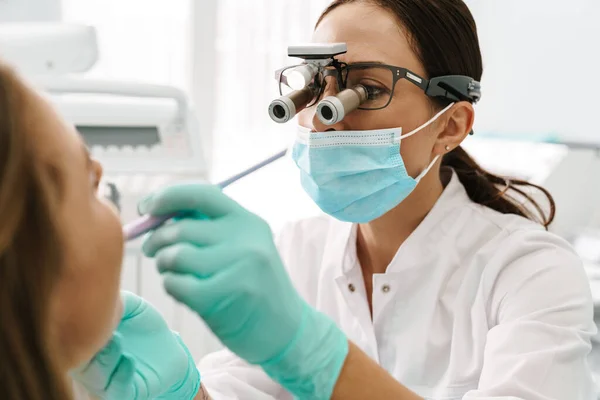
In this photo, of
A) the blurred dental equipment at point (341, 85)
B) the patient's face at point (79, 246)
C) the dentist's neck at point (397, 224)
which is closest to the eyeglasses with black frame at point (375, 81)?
the blurred dental equipment at point (341, 85)

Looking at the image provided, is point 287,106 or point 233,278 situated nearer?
point 233,278

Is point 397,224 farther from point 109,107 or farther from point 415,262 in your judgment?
point 109,107

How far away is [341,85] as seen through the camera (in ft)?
4.22

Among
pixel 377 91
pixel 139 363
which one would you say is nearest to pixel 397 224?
pixel 377 91

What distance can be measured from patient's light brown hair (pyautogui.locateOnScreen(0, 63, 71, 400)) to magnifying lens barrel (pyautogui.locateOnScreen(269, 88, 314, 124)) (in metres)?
0.60

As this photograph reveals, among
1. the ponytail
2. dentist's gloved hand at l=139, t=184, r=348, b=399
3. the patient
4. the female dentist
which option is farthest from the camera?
the ponytail

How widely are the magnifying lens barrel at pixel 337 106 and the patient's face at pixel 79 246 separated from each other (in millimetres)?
552

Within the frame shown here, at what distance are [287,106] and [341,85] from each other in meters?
0.19

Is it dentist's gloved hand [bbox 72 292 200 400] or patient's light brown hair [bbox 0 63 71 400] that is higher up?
patient's light brown hair [bbox 0 63 71 400]

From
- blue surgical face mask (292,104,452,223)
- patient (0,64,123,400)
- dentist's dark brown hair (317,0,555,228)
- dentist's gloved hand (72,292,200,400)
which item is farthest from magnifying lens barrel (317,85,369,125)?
patient (0,64,123,400)

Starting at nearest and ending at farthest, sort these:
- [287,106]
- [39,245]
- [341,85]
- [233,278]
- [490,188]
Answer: [39,245], [233,278], [287,106], [341,85], [490,188]

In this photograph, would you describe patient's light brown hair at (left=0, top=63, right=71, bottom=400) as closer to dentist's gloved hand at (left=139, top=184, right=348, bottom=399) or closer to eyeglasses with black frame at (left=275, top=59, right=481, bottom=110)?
dentist's gloved hand at (left=139, top=184, right=348, bottom=399)

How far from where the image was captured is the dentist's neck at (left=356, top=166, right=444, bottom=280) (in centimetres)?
146

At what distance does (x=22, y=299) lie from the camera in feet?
1.95
